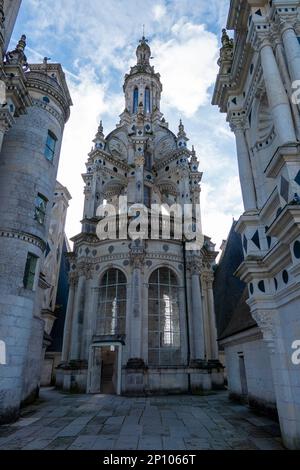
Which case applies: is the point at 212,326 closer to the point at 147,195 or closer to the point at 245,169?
the point at 147,195

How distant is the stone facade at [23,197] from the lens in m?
10.9

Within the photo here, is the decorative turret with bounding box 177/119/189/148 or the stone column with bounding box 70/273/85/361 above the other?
the decorative turret with bounding box 177/119/189/148

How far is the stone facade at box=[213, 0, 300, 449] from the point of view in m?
6.65

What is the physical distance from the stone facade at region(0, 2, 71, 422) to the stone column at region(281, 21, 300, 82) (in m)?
9.28

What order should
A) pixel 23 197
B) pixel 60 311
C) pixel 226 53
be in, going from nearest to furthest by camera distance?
pixel 226 53, pixel 23 197, pixel 60 311

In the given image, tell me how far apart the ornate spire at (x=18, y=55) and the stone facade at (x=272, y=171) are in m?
8.70

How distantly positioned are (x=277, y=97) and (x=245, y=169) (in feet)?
9.50

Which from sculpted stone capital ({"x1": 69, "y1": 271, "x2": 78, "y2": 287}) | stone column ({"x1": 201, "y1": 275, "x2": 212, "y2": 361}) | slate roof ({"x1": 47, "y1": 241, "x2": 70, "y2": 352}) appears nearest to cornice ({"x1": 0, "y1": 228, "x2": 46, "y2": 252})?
sculpted stone capital ({"x1": 69, "y1": 271, "x2": 78, "y2": 287})

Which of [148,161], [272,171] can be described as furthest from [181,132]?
[272,171]

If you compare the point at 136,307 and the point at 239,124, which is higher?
the point at 239,124

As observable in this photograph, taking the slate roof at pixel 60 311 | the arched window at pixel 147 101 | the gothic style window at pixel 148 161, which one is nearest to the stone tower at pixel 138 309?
the gothic style window at pixel 148 161

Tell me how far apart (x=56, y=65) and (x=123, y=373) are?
1985cm

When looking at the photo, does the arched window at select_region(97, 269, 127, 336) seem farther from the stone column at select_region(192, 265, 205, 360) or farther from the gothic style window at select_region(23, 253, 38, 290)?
the gothic style window at select_region(23, 253, 38, 290)

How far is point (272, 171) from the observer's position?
7176mm
